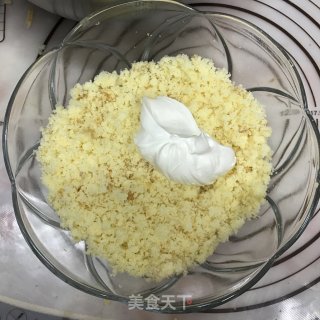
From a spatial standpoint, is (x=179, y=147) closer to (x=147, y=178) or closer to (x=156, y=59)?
(x=147, y=178)

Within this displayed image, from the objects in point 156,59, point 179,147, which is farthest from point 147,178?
point 156,59

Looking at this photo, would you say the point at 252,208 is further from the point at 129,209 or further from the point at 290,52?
the point at 290,52
